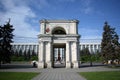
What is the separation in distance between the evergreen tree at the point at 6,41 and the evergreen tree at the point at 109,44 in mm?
22865

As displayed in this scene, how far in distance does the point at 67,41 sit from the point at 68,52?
2637mm

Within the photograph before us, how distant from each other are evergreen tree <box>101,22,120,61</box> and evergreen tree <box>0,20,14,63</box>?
2287 centimetres

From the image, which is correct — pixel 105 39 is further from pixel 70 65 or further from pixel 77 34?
pixel 70 65

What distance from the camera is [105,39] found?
4203 cm

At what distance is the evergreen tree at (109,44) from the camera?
38375 millimetres

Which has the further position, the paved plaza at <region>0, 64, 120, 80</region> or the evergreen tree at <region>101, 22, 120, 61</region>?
the evergreen tree at <region>101, 22, 120, 61</region>

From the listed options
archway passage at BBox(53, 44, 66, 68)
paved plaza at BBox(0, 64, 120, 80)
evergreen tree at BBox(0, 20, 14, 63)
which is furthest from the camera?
archway passage at BBox(53, 44, 66, 68)

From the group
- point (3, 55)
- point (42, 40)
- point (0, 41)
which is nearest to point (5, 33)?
point (0, 41)

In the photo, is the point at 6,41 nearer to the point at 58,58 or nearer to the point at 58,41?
the point at 58,41

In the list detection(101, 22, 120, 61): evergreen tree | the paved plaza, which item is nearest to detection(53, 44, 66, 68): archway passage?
detection(101, 22, 120, 61): evergreen tree

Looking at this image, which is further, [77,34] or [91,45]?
[91,45]

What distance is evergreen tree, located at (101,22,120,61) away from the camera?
A: 38.4m

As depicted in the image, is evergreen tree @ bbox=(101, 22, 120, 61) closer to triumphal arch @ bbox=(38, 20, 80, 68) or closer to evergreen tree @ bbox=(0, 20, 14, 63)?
triumphal arch @ bbox=(38, 20, 80, 68)

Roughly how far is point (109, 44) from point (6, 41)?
80.5 ft
